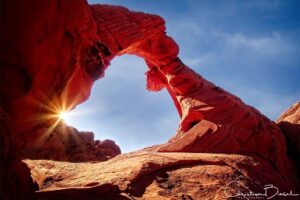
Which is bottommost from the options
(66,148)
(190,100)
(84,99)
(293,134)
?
(84,99)

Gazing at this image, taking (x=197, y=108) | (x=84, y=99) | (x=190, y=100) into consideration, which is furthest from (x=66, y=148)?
(x=84, y=99)

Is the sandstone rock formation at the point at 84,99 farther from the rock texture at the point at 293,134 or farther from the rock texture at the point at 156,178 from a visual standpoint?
the rock texture at the point at 293,134

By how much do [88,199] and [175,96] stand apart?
13.2m

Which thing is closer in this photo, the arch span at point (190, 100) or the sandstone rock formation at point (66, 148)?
the arch span at point (190, 100)

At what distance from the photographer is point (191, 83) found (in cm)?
1850

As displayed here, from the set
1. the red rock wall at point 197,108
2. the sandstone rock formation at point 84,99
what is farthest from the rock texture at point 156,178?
the red rock wall at point 197,108

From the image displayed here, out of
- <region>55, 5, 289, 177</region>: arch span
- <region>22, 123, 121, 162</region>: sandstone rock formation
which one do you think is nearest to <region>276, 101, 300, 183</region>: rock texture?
<region>55, 5, 289, 177</region>: arch span

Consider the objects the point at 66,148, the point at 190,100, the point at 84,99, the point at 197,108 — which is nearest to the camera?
the point at 84,99

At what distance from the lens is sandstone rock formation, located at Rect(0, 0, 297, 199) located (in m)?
7.00

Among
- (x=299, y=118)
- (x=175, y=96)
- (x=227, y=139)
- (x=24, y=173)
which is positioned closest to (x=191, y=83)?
(x=175, y=96)

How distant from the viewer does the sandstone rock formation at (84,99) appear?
7004 mm

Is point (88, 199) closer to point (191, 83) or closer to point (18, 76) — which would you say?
point (18, 76)

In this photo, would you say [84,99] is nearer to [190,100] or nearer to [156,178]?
[156,178]

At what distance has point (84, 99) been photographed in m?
9.52
